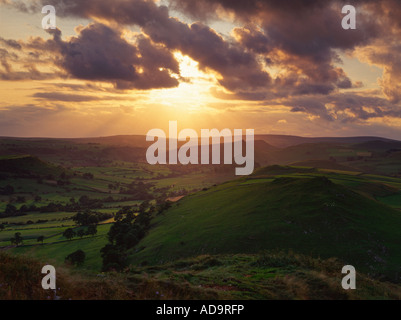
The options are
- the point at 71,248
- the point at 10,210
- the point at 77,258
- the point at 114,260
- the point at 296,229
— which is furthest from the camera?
the point at 10,210

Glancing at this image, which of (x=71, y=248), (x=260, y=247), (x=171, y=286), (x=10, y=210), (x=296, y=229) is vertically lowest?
(x=10, y=210)

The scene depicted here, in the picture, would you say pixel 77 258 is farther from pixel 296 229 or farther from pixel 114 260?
pixel 296 229

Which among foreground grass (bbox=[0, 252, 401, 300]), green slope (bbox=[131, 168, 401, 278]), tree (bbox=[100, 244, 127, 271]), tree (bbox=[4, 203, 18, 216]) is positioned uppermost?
foreground grass (bbox=[0, 252, 401, 300])

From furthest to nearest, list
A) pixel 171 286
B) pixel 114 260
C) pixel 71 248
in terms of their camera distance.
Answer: pixel 71 248, pixel 114 260, pixel 171 286

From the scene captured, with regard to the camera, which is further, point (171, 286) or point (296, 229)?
point (296, 229)

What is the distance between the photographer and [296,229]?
4888 centimetres

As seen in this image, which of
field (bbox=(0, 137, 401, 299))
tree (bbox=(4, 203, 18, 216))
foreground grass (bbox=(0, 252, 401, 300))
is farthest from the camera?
tree (bbox=(4, 203, 18, 216))

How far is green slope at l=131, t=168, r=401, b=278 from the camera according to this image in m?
42.0

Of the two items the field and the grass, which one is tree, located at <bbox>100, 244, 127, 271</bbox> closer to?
the field

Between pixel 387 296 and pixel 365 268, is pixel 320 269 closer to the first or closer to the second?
pixel 387 296

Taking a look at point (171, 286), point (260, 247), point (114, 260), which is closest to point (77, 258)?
point (114, 260)

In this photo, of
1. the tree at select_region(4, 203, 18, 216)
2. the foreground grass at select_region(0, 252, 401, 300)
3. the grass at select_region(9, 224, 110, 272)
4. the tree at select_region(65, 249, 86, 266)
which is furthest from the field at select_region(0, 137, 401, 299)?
the tree at select_region(4, 203, 18, 216)
